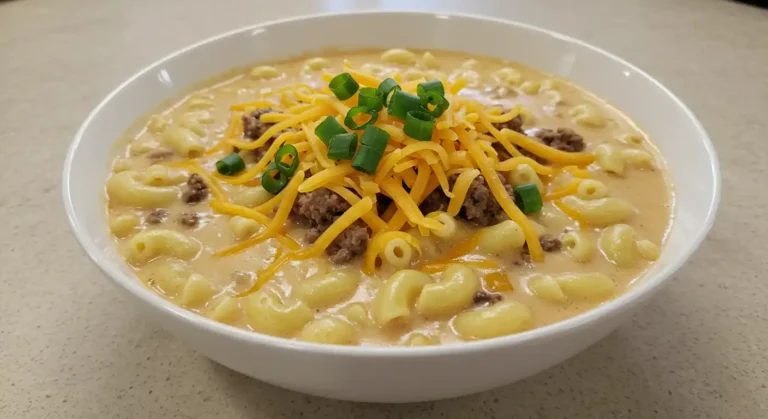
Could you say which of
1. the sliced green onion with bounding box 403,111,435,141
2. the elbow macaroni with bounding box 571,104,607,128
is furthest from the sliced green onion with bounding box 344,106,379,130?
the elbow macaroni with bounding box 571,104,607,128

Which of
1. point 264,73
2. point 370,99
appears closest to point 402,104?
point 370,99

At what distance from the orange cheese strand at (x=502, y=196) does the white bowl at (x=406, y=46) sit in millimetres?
341

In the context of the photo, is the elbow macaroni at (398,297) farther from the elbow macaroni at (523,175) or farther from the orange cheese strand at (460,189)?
the elbow macaroni at (523,175)

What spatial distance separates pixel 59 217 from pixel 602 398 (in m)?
2.13

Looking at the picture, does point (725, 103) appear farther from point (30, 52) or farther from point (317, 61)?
point (30, 52)

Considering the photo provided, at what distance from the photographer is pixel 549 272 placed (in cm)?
187

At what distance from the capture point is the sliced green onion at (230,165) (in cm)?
218

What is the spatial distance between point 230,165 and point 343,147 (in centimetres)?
49

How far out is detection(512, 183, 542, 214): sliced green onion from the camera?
1984mm

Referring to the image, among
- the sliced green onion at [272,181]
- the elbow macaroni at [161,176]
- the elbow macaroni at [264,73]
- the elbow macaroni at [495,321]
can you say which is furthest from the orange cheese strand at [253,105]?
the elbow macaroni at [495,321]

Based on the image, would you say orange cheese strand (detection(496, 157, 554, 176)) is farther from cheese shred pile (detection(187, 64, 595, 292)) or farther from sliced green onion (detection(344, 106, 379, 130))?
sliced green onion (detection(344, 106, 379, 130))

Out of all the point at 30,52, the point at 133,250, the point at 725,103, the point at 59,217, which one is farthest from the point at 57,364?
the point at 725,103

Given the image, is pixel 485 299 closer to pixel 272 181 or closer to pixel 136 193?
pixel 272 181

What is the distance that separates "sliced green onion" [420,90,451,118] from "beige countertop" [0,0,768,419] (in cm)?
84
